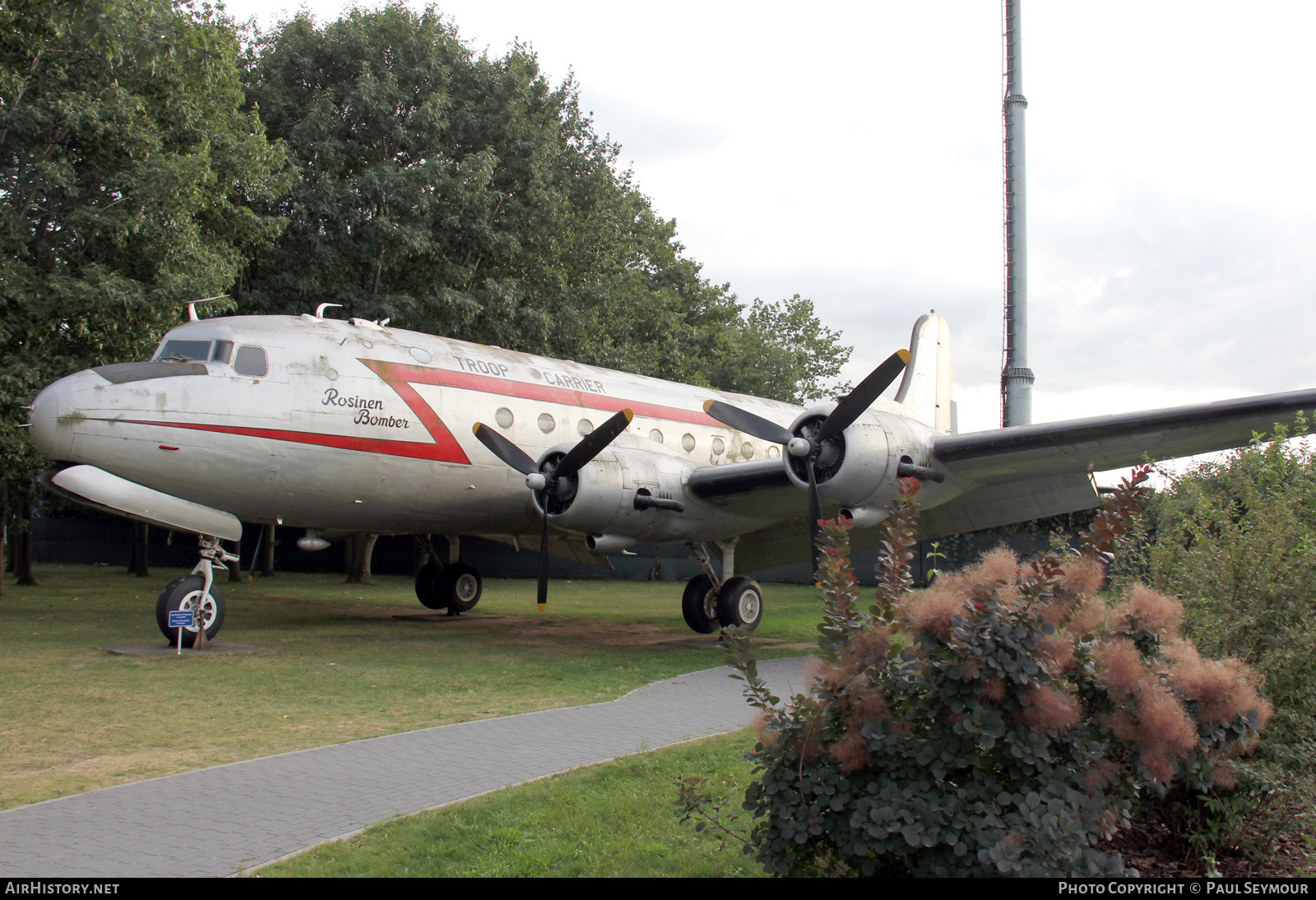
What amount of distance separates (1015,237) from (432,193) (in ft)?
48.9

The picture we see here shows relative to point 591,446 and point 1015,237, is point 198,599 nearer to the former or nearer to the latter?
point 591,446

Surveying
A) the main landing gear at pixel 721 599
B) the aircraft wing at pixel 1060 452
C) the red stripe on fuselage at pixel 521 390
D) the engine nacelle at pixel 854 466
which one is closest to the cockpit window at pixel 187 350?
the red stripe on fuselage at pixel 521 390

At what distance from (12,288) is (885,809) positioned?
16.7 metres

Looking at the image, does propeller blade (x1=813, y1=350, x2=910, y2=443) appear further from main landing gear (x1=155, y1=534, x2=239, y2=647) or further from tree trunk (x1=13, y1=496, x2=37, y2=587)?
tree trunk (x1=13, y1=496, x2=37, y2=587)

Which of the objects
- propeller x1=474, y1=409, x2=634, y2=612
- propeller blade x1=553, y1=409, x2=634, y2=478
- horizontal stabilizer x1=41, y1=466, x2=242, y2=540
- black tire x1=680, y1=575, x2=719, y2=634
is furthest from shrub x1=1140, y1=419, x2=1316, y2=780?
horizontal stabilizer x1=41, y1=466, x2=242, y2=540

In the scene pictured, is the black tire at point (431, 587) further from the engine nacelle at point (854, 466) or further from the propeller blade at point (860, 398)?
the propeller blade at point (860, 398)

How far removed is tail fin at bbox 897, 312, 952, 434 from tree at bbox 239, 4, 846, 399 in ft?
35.9

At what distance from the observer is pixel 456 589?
17.6m

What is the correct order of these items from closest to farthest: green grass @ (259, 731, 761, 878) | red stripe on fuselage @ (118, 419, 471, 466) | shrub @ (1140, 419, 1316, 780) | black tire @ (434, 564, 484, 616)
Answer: green grass @ (259, 731, 761, 878), shrub @ (1140, 419, 1316, 780), red stripe on fuselage @ (118, 419, 471, 466), black tire @ (434, 564, 484, 616)

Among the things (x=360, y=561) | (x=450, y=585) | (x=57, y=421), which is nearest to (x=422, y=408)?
(x=57, y=421)

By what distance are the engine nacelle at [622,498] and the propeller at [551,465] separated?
24 millimetres

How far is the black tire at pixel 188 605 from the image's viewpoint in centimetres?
1111

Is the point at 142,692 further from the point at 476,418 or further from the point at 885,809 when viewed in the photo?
the point at 885,809

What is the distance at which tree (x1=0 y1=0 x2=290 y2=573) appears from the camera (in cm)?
1490
